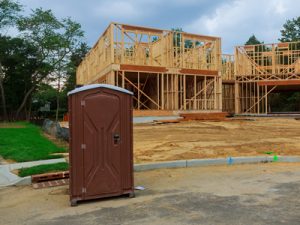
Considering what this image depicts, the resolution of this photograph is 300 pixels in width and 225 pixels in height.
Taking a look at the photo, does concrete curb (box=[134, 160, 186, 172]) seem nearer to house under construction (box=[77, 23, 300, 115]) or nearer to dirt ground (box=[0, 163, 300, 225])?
dirt ground (box=[0, 163, 300, 225])

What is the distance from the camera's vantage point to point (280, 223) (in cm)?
416

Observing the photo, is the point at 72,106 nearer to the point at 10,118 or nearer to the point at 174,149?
the point at 174,149

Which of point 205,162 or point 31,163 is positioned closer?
point 205,162

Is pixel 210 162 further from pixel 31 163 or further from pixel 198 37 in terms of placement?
pixel 198 37

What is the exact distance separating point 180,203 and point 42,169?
405 cm

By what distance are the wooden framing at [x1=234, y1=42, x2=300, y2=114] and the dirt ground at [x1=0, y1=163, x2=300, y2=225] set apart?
25.0m

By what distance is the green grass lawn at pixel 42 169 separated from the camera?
24.9 feet

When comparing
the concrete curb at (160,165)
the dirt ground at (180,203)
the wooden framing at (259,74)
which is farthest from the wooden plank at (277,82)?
the concrete curb at (160,165)

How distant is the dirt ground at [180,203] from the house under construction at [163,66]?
625 inches

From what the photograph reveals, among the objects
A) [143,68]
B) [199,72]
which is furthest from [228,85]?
[143,68]

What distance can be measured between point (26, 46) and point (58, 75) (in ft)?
16.9

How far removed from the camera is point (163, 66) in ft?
79.4

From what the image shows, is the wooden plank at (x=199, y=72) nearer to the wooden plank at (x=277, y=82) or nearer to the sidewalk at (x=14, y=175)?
the wooden plank at (x=277, y=82)

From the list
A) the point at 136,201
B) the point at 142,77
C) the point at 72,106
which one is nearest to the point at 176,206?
the point at 136,201
